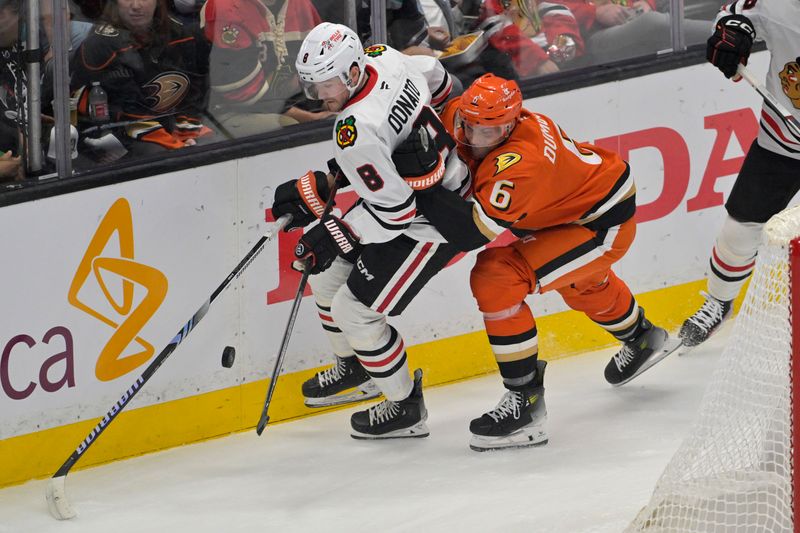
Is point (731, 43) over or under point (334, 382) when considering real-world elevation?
over

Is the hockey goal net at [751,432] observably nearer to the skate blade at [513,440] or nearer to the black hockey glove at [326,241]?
the skate blade at [513,440]

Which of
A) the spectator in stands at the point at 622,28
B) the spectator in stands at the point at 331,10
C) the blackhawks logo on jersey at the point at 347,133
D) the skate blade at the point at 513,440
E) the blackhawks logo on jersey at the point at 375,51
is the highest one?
the blackhawks logo on jersey at the point at 375,51

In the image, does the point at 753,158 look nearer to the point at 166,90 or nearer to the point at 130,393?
the point at 166,90

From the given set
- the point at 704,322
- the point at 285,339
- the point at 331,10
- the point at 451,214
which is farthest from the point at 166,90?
the point at 704,322

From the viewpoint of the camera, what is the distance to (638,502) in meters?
3.53

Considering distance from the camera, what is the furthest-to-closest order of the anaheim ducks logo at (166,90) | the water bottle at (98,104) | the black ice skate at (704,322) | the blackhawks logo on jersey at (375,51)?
the black ice skate at (704,322), the anaheim ducks logo at (166,90), the water bottle at (98,104), the blackhawks logo on jersey at (375,51)

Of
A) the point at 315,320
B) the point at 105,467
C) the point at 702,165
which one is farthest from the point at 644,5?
the point at 105,467

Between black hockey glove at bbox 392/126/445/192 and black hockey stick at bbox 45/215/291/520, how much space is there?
15.9 inches

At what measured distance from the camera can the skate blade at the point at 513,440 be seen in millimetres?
3945

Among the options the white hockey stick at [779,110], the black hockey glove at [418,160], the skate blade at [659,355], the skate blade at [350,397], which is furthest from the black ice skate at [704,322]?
the black hockey glove at [418,160]

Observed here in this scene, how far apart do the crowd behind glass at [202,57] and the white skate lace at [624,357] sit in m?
0.94

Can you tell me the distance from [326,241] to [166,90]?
74 centimetres

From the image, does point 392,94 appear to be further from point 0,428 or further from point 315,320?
point 0,428

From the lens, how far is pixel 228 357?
4051mm
